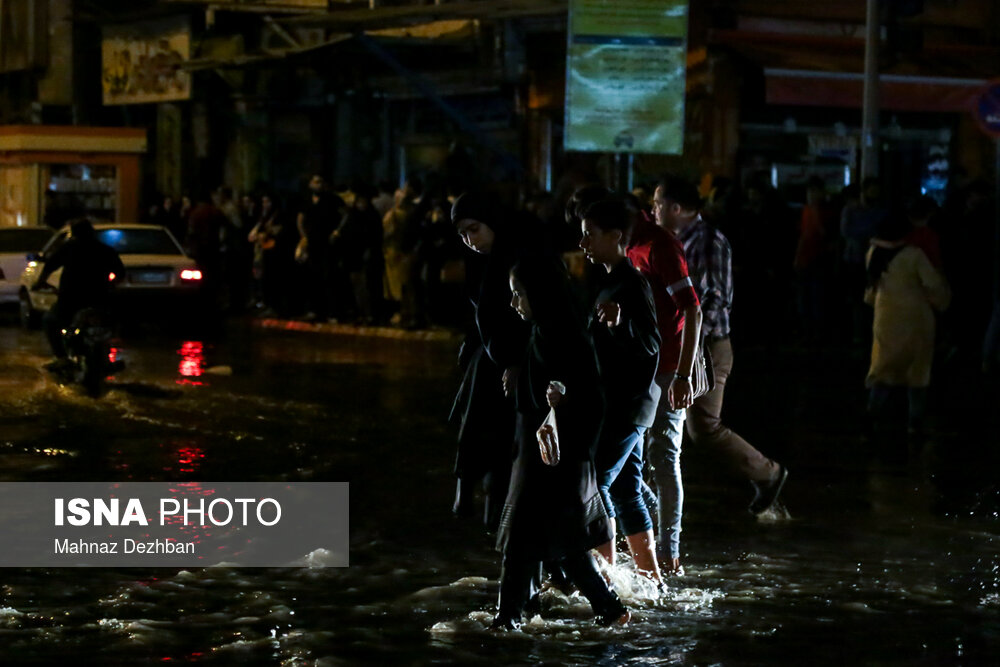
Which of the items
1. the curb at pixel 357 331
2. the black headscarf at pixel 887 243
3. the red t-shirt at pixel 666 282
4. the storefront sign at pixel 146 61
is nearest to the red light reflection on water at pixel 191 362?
the curb at pixel 357 331

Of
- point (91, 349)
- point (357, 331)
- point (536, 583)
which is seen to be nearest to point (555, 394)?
point (536, 583)

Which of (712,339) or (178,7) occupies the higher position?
(178,7)

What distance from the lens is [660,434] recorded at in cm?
807

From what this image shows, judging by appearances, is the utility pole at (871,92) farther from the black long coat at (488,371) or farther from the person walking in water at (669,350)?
the black long coat at (488,371)

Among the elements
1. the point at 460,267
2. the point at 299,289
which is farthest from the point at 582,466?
the point at 299,289

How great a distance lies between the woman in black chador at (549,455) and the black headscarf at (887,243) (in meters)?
6.27

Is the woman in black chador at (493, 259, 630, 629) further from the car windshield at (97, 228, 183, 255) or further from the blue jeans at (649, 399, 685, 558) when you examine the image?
the car windshield at (97, 228, 183, 255)

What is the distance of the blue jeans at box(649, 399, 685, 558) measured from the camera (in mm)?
8047

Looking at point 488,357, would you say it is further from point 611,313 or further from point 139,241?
point 139,241

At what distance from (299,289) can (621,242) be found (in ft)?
61.0

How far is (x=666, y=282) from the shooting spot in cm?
779

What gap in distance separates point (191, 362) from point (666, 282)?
11481 mm

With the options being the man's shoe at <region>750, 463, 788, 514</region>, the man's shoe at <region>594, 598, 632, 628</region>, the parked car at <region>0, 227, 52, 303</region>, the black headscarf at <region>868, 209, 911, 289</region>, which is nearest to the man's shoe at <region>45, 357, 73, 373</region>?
the black headscarf at <region>868, 209, 911, 289</region>

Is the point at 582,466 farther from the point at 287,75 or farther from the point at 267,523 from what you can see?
the point at 287,75
